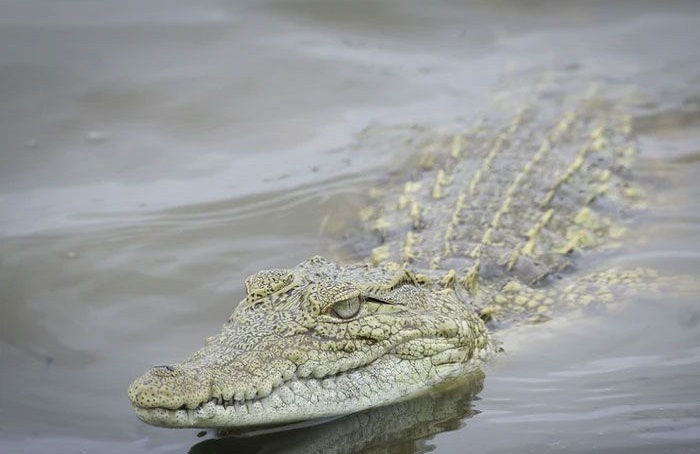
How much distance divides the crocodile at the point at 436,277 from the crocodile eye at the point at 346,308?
0.02 metres

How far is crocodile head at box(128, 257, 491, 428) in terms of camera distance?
3.97 metres

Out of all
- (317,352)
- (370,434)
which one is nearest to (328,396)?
(317,352)

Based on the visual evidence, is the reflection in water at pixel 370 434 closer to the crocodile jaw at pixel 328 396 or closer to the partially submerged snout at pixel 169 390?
the crocodile jaw at pixel 328 396

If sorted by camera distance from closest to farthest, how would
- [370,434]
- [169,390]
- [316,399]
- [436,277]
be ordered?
[169,390] → [316,399] → [370,434] → [436,277]

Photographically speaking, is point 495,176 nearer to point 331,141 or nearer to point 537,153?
point 537,153

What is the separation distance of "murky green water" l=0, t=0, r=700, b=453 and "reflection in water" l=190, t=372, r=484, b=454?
15 mm

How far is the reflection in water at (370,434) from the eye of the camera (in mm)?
4406

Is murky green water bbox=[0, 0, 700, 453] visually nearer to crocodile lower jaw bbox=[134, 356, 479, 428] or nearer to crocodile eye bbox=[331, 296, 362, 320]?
crocodile lower jaw bbox=[134, 356, 479, 428]

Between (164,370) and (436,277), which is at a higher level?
(436,277)

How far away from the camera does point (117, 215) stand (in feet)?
23.5

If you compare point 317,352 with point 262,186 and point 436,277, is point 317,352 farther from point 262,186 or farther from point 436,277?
point 262,186

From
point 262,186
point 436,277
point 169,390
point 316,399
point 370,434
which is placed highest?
point 262,186

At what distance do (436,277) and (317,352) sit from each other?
132cm

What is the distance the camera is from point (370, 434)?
4520 mm
